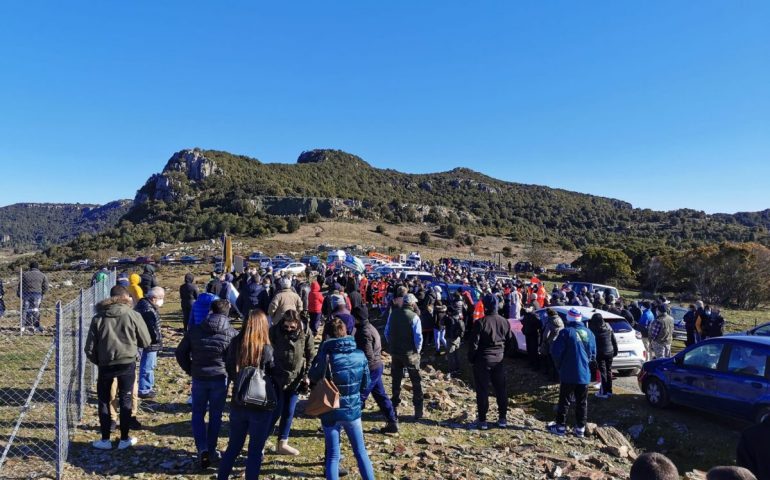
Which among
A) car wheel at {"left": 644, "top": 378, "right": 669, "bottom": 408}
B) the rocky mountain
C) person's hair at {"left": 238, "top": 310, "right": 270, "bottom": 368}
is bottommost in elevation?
car wheel at {"left": 644, "top": 378, "right": 669, "bottom": 408}

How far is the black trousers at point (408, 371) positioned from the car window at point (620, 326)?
5.25 metres

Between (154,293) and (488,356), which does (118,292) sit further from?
(488,356)

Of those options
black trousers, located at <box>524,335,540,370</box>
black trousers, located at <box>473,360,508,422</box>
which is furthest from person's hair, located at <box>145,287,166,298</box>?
black trousers, located at <box>524,335,540,370</box>

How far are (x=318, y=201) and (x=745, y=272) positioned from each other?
243ft

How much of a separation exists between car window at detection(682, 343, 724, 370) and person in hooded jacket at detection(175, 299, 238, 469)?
23.7 feet

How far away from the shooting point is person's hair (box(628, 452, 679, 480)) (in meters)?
2.12

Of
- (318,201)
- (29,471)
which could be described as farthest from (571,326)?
(318,201)

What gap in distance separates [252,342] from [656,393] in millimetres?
7443

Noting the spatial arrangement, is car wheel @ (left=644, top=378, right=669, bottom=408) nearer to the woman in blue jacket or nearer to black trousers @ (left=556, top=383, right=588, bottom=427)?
black trousers @ (left=556, top=383, right=588, bottom=427)

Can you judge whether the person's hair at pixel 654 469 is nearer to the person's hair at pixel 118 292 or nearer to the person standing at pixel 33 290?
the person's hair at pixel 118 292

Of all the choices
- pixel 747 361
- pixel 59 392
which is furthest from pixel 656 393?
pixel 59 392

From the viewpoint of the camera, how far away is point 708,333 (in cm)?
1245

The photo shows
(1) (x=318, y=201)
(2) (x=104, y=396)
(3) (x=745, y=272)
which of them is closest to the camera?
(2) (x=104, y=396)

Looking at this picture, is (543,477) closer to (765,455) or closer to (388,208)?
(765,455)
